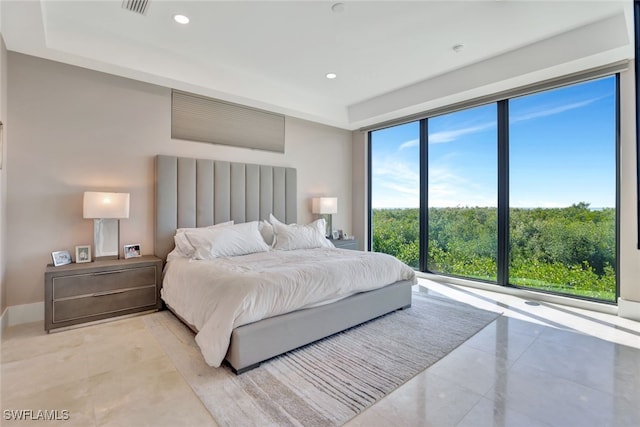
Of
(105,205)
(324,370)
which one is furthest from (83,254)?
(324,370)

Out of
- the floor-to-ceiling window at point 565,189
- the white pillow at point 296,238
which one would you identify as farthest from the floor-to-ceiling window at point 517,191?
the white pillow at point 296,238

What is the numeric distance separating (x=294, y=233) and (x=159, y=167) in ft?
6.01

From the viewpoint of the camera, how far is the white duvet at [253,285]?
6.88ft

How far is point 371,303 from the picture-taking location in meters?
2.98

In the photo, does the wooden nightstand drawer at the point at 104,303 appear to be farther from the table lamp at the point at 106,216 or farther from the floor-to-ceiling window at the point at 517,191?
the floor-to-ceiling window at the point at 517,191

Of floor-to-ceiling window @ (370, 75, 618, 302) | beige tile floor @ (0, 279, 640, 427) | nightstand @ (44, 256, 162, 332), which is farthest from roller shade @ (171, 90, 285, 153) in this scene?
beige tile floor @ (0, 279, 640, 427)

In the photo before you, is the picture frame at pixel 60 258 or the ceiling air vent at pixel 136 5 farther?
the picture frame at pixel 60 258

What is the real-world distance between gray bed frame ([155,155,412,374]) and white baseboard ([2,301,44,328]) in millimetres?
1180

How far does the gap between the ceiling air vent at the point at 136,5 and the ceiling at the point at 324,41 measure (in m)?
→ 0.05

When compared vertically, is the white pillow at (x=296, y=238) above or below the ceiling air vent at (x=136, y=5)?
below

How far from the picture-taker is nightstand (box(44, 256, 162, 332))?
2719 millimetres

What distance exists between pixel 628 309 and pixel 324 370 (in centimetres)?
331

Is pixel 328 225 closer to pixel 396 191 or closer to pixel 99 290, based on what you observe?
pixel 396 191

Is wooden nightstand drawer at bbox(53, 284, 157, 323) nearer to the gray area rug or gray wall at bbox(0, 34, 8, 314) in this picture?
the gray area rug
